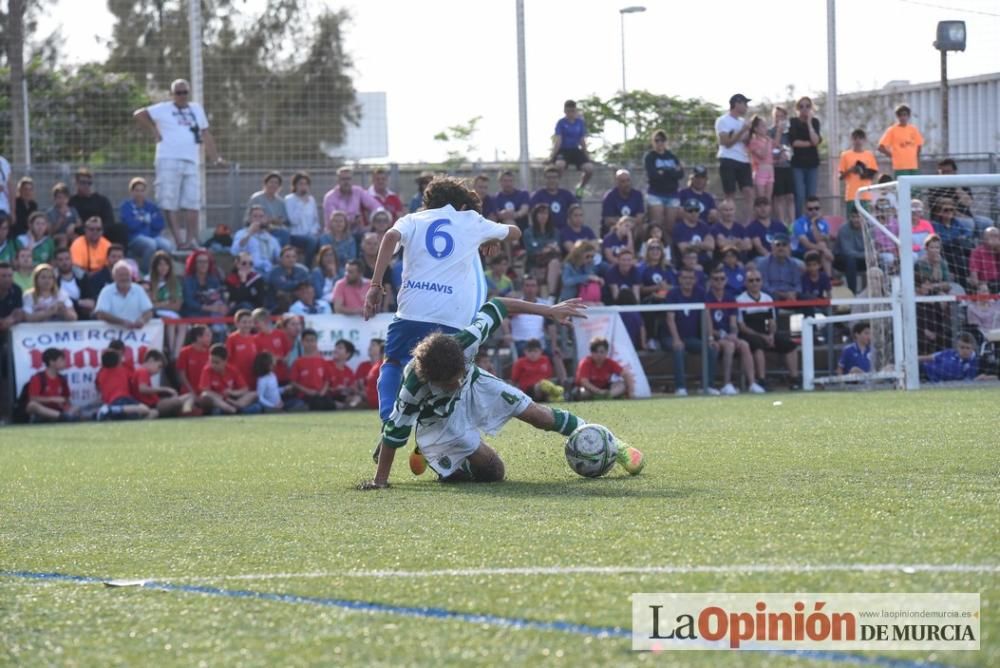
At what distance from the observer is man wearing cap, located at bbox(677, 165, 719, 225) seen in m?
21.6

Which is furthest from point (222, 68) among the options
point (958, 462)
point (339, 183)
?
point (958, 462)

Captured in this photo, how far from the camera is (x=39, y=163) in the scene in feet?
75.0

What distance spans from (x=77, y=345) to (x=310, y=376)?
2942mm


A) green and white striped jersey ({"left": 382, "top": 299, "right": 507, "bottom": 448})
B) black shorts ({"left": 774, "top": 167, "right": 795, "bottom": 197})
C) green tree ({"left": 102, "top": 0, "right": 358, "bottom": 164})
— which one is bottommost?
green and white striped jersey ({"left": 382, "top": 299, "right": 507, "bottom": 448})

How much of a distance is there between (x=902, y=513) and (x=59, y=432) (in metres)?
11.3

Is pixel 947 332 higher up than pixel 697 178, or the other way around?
pixel 697 178

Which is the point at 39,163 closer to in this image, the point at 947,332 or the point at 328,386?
the point at 328,386

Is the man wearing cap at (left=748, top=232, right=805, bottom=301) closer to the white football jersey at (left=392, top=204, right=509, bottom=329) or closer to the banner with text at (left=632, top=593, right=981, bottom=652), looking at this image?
the white football jersey at (left=392, top=204, right=509, bottom=329)

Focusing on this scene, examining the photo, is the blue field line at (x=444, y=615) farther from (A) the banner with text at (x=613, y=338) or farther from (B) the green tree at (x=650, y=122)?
(B) the green tree at (x=650, y=122)

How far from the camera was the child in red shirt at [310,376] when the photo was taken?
1850cm

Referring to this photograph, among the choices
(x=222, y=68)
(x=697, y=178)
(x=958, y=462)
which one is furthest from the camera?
(x=222, y=68)

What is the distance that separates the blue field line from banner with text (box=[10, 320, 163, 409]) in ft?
43.3

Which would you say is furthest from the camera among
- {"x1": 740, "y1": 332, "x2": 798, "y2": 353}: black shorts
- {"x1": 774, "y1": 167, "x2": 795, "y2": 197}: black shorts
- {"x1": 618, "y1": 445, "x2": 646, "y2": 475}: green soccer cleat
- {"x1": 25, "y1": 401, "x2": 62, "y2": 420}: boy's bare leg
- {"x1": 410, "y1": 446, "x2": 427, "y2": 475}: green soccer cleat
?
{"x1": 774, "y1": 167, "x2": 795, "y2": 197}: black shorts

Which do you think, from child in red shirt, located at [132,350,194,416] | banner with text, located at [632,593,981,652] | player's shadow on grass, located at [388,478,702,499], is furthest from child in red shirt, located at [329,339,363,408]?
banner with text, located at [632,593,981,652]
